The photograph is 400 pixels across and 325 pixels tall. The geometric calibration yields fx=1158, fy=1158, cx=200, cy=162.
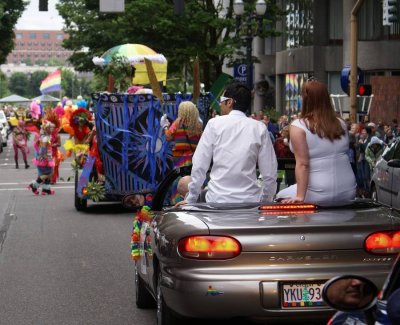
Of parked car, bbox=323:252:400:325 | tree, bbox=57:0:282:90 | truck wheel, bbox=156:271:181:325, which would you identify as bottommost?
truck wheel, bbox=156:271:181:325

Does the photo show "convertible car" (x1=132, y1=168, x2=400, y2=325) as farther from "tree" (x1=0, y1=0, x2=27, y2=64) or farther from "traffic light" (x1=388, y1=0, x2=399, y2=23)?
"tree" (x1=0, y1=0, x2=27, y2=64)

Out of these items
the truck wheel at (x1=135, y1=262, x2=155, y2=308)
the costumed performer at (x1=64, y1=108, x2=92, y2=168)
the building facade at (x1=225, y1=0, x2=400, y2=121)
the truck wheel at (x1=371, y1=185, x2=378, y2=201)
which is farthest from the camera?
the building facade at (x1=225, y1=0, x2=400, y2=121)

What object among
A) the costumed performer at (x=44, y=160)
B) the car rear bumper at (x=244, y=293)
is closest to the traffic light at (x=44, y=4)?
the costumed performer at (x=44, y=160)

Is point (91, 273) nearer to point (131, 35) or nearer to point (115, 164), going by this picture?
point (115, 164)

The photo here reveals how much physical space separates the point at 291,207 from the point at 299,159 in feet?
1.88

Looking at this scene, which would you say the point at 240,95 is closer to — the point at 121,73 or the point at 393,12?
the point at 121,73

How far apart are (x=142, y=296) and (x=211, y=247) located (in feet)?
8.44

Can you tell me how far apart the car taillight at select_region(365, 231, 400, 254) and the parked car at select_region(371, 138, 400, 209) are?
26.8 feet

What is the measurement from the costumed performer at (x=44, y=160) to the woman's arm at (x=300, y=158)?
1663 cm

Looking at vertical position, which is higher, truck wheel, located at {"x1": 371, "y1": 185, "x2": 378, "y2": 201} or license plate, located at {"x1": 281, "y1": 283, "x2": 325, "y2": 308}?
license plate, located at {"x1": 281, "y1": 283, "x2": 325, "y2": 308}

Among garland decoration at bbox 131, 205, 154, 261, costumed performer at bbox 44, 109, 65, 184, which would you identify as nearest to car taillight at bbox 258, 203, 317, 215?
garland decoration at bbox 131, 205, 154, 261

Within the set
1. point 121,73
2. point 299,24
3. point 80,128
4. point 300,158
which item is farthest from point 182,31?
Answer: point 300,158

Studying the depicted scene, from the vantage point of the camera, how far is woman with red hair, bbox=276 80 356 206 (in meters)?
7.59

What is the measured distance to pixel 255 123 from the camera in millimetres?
7824
